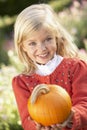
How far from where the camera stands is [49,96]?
171 inches

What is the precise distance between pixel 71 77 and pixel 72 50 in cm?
34

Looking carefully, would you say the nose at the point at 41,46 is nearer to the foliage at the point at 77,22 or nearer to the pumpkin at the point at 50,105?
the pumpkin at the point at 50,105

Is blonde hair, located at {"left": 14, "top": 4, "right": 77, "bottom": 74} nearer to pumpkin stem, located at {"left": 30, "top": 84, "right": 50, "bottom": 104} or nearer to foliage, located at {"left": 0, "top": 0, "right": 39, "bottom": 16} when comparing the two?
pumpkin stem, located at {"left": 30, "top": 84, "right": 50, "bottom": 104}

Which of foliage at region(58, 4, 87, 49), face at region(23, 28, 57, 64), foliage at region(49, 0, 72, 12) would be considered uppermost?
face at region(23, 28, 57, 64)

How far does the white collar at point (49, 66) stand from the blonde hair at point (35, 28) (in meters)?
0.10

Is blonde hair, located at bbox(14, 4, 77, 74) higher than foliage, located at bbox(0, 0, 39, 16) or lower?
higher

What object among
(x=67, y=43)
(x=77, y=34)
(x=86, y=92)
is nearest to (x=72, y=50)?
(x=67, y=43)

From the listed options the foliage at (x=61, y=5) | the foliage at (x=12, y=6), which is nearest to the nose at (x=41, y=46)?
the foliage at (x=61, y=5)

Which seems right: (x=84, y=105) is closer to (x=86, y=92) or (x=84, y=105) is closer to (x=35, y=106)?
(x=86, y=92)

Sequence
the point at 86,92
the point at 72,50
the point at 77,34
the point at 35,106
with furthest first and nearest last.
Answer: the point at 77,34 < the point at 72,50 < the point at 86,92 < the point at 35,106

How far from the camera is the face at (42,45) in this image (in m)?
4.57

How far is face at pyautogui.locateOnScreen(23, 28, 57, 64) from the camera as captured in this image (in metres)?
4.57

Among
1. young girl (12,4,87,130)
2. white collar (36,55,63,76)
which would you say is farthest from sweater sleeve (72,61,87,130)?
white collar (36,55,63,76)

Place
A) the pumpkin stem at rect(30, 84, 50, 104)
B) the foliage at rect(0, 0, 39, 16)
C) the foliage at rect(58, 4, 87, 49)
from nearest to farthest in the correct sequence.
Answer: the pumpkin stem at rect(30, 84, 50, 104), the foliage at rect(58, 4, 87, 49), the foliage at rect(0, 0, 39, 16)
